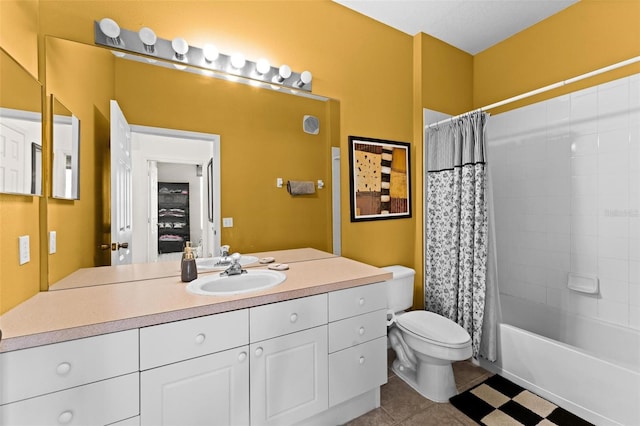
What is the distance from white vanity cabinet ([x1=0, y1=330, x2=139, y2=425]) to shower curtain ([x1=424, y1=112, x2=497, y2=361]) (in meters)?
2.11

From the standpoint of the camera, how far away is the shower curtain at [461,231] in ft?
6.81

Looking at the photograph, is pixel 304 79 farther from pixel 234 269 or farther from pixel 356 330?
pixel 356 330

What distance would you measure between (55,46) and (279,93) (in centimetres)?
112

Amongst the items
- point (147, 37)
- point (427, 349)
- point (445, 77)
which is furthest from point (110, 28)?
point (445, 77)

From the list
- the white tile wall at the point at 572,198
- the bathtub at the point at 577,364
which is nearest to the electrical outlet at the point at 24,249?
the bathtub at the point at 577,364

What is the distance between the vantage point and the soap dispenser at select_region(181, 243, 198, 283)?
144 centimetres

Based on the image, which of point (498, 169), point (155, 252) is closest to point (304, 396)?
point (155, 252)

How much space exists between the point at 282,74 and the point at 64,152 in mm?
1252

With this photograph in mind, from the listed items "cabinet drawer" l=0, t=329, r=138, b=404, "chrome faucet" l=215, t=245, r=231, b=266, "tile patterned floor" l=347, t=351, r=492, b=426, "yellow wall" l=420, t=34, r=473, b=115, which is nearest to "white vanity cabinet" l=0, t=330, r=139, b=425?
"cabinet drawer" l=0, t=329, r=138, b=404

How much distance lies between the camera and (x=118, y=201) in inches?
56.8

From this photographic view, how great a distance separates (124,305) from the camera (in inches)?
43.9

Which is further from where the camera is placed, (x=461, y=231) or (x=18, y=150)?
(x=461, y=231)

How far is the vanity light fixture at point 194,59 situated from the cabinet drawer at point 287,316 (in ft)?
4.43

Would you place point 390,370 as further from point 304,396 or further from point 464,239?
point 464,239
